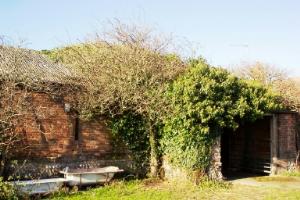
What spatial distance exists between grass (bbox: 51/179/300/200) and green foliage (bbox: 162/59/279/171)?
0.85 metres

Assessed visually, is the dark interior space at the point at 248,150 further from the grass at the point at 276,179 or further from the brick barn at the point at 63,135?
the grass at the point at 276,179

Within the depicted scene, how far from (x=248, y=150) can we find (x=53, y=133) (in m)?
9.31

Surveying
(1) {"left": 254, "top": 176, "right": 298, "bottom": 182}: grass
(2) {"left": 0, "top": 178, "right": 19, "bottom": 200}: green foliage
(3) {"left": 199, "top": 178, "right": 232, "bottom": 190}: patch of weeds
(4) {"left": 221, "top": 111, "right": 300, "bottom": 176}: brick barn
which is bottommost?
(1) {"left": 254, "top": 176, "right": 298, "bottom": 182}: grass

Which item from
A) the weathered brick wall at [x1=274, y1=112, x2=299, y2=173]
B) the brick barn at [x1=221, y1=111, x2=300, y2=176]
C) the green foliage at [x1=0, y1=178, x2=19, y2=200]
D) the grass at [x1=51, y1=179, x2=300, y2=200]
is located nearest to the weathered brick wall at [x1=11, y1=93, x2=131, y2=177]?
the grass at [x1=51, y1=179, x2=300, y2=200]

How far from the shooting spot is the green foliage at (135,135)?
581 inches

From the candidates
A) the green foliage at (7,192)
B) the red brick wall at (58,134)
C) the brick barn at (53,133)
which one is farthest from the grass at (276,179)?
the green foliage at (7,192)

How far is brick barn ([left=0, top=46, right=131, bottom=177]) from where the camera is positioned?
1299cm

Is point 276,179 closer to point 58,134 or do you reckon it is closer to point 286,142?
point 286,142

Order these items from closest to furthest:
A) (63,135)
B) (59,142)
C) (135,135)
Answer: (59,142)
(63,135)
(135,135)

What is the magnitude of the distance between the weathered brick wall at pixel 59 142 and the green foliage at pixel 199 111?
2.25 meters

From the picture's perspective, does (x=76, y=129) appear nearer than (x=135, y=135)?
Yes

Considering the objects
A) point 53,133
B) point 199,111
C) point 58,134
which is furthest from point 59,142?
point 199,111

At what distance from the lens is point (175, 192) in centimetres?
1245

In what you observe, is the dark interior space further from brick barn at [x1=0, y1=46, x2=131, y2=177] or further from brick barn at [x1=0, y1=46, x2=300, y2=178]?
brick barn at [x1=0, y1=46, x2=131, y2=177]
